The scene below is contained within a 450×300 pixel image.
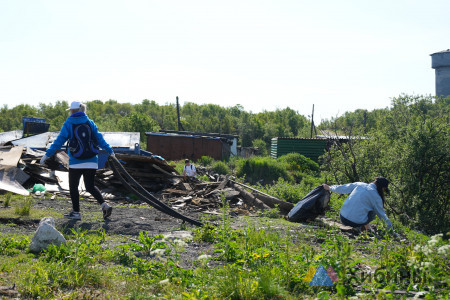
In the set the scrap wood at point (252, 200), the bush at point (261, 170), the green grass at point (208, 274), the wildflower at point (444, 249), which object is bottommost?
the bush at point (261, 170)

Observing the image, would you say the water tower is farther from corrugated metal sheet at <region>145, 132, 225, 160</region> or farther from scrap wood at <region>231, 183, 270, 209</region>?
scrap wood at <region>231, 183, 270, 209</region>

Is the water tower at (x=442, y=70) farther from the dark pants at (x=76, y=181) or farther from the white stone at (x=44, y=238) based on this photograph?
the white stone at (x=44, y=238)

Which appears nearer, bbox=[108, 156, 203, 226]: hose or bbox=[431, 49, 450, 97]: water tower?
bbox=[108, 156, 203, 226]: hose

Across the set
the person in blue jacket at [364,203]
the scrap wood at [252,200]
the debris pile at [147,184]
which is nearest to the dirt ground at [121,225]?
the debris pile at [147,184]

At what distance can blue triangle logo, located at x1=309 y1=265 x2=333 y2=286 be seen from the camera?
358cm

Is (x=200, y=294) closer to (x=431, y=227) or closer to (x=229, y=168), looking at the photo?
(x=431, y=227)

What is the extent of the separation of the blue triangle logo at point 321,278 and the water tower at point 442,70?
6654cm

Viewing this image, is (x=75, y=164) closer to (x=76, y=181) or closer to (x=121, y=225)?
(x=76, y=181)

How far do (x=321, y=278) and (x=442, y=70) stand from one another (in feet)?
224

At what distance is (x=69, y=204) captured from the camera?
9203 mm

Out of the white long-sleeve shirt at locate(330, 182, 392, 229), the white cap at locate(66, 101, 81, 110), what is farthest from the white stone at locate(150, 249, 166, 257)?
the white long-sleeve shirt at locate(330, 182, 392, 229)

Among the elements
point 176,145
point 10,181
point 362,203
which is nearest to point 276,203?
point 362,203

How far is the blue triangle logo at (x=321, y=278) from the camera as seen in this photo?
11.7ft

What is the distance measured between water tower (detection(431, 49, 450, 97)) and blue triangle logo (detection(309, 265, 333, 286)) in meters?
66.5
